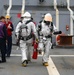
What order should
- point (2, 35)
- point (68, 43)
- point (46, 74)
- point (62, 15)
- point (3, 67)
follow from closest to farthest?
point (46, 74)
point (3, 67)
point (2, 35)
point (68, 43)
point (62, 15)

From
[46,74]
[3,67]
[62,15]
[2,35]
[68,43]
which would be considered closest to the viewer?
[46,74]

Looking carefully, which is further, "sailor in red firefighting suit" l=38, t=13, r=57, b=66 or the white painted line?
"sailor in red firefighting suit" l=38, t=13, r=57, b=66

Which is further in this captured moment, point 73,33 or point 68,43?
point 73,33

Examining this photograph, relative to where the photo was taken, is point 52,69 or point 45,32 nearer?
point 52,69

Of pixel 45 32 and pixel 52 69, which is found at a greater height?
pixel 45 32

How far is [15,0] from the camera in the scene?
26062 mm

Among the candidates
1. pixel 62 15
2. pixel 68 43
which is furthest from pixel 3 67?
pixel 62 15

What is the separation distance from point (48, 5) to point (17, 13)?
2.51 meters

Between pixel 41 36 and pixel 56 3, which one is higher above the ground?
pixel 56 3

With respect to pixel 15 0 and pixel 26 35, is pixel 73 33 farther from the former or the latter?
pixel 26 35

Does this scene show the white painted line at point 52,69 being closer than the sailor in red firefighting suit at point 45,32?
Yes

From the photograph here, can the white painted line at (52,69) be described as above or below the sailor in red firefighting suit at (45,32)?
below

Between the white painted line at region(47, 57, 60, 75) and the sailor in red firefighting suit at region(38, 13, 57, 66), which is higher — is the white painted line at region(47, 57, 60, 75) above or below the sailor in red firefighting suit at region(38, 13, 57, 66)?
below

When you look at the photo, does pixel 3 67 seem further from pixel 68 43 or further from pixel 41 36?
pixel 68 43
